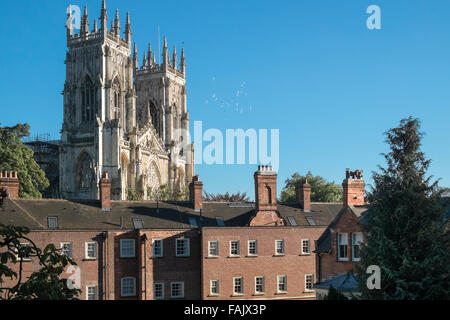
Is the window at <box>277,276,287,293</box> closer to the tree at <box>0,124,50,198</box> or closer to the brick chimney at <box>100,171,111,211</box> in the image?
the brick chimney at <box>100,171,111,211</box>

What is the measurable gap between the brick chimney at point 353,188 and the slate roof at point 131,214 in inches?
531

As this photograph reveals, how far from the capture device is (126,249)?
45.1 metres

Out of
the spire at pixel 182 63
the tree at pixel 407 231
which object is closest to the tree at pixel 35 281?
the tree at pixel 407 231

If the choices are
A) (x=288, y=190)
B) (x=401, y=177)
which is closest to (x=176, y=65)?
(x=288, y=190)

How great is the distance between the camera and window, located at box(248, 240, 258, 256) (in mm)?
47150

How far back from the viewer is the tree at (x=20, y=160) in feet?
204

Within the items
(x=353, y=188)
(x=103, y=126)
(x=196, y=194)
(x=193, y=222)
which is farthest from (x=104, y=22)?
(x=353, y=188)

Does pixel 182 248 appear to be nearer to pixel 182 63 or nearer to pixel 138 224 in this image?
pixel 138 224

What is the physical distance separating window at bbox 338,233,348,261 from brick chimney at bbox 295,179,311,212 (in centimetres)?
1789

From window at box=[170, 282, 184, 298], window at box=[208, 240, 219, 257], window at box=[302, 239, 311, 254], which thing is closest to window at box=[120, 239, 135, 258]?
window at box=[170, 282, 184, 298]

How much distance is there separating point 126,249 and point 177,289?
488cm
